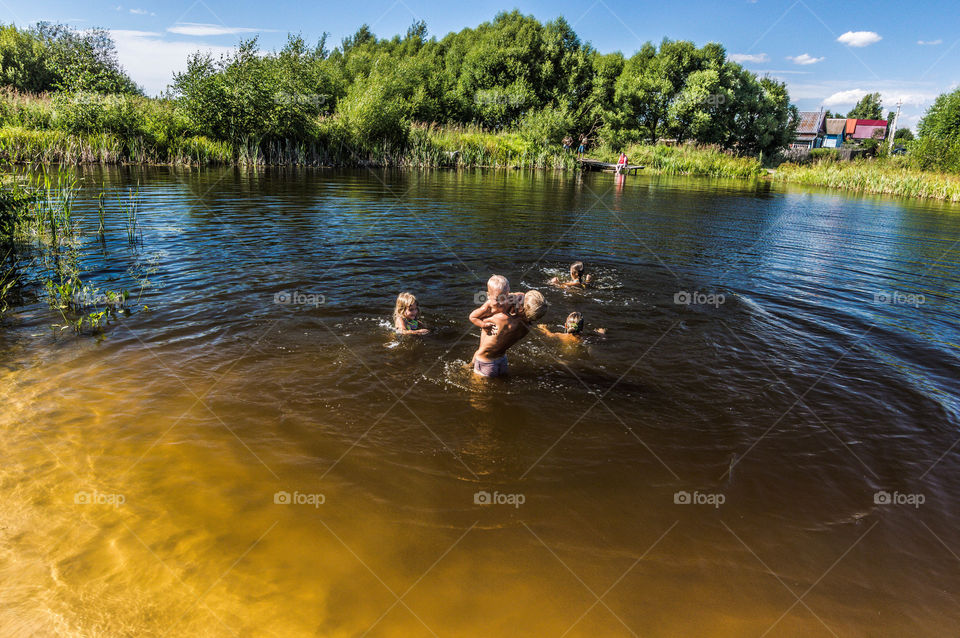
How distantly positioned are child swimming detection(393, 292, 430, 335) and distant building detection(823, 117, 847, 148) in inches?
4813

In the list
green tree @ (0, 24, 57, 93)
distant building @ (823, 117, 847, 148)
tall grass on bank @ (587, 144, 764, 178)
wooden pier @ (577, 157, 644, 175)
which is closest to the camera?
wooden pier @ (577, 157, 644, 175)

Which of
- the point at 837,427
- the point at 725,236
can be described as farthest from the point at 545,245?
the point at 837,427

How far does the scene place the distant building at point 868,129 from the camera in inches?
3931

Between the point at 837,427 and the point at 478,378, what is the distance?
4191 millimetres

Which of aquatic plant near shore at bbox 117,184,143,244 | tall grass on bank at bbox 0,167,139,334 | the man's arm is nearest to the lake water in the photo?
tall grass on bank at bbox 0,167,139,334

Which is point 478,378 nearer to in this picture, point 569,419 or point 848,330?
point 569,419

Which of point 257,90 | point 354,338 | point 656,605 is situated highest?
point 257,90

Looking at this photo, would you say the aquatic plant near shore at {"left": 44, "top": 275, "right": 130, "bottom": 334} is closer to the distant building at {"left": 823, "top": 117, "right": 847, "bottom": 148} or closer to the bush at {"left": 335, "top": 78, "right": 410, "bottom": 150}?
the bush at {"left": 335, "top": 78, "right": 410, "bottom": 150}

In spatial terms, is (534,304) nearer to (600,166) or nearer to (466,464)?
(466,464)

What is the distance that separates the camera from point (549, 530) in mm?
3895

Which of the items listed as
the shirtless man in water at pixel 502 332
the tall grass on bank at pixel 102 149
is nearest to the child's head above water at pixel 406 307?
the shirtless man in water at pixel 502 332

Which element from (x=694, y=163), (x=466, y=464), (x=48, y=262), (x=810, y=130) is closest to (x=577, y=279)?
(x=466, y=464)

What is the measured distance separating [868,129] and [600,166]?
90975mm

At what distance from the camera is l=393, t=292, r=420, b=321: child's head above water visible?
7148mm
